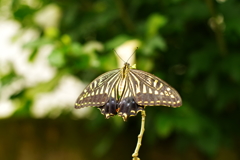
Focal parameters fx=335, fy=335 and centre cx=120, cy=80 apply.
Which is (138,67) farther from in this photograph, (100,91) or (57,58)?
(100,91)

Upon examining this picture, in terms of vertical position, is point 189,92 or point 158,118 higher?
point 189,92

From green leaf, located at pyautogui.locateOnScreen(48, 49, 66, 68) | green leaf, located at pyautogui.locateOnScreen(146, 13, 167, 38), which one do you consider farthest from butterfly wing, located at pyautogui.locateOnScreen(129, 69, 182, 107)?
green leaf, located at pyautogui.locateOnScreen(146, 13, 167, 38)

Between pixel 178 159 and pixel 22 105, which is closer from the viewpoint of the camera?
pixel 22 105

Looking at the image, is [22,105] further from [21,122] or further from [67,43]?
[67,43]

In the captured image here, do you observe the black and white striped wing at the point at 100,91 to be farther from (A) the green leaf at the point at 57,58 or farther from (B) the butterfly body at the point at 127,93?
(A) the green leaf at the point at 57,58

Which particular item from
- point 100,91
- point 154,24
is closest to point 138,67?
point 154,24

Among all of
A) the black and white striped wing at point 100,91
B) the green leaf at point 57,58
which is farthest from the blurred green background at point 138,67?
the black and white striped wing at point 100,91

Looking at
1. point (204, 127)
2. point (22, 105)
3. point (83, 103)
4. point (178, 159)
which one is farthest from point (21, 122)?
point (83, 103)
